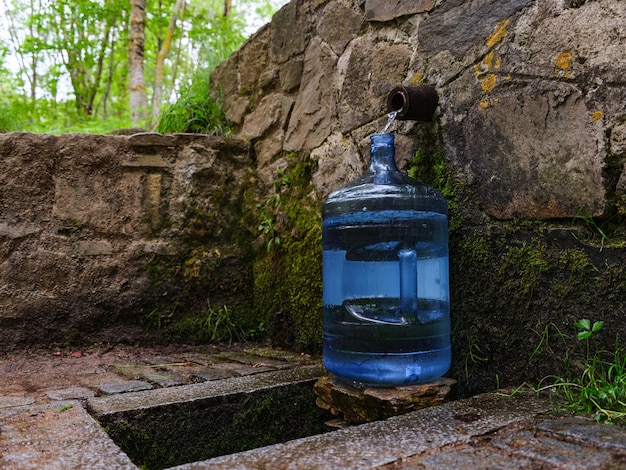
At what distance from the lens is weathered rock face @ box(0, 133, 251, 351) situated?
8.86 feet

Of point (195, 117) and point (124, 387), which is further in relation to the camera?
point (195, 117)

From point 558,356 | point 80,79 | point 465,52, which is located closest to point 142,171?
point 465,52

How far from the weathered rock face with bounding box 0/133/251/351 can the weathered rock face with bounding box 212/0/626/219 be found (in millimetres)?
733

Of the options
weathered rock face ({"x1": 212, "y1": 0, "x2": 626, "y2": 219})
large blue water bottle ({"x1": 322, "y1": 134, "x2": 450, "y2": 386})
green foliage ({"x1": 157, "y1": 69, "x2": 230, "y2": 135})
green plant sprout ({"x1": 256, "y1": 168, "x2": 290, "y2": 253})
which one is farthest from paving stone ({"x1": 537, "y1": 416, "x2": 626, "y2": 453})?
green foliage ({"x1": 157, "y1": 69, "x2": 230, "y2": 135})

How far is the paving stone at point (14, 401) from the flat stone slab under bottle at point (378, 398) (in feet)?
3.18

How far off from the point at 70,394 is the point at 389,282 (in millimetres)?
1162

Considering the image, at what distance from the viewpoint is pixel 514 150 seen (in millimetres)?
1708

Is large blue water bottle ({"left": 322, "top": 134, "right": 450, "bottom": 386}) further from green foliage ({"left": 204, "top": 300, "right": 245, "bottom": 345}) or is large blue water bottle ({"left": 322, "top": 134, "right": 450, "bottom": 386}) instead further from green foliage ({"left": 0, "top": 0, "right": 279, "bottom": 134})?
green foliage ({"left": 0, "top": 0, "right": 279, "bottom": 134})

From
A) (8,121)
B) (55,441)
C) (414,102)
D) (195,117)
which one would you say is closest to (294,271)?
(414,102)

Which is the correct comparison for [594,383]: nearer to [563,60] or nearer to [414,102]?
[563,60]

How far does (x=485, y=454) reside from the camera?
1.11 metres

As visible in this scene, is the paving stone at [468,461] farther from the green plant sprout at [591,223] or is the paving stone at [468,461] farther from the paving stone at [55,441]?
the green plant sprout at [591,223]

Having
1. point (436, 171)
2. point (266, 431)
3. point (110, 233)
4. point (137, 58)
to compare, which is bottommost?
point (266, 431)

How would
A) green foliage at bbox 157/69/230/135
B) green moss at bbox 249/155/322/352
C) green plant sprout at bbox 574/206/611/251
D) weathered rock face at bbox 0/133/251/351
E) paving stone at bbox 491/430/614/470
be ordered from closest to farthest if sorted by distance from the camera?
1. paving stone at bbox 491/430/614/470
2. green plant sprout at bbox 574/206/611/251
3. green moss at bbox 249/155/322/352
4. weathered rock face at bbox 0/133/251/351
5. green foliage at bbox 157/69/230/135
